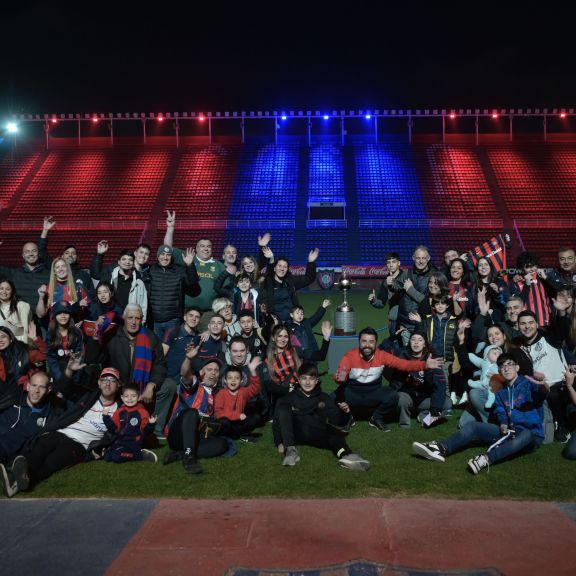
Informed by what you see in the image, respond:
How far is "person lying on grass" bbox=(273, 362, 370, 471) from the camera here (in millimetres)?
5890

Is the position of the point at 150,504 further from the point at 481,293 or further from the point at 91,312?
the point at 481,293

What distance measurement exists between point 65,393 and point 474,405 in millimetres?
4202

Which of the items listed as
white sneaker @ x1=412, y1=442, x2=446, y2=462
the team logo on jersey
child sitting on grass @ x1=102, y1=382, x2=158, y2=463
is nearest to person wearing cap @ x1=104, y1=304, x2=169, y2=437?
child sitting on grass @ x1=102, y1=382, x2=158, y2=463

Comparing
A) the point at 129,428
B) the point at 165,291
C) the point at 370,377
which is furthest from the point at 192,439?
the point at 165,291

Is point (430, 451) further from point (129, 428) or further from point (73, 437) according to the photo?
point (73, 437)

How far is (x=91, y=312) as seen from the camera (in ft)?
24.1

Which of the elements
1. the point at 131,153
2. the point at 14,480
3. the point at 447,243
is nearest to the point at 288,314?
the point at 14,480

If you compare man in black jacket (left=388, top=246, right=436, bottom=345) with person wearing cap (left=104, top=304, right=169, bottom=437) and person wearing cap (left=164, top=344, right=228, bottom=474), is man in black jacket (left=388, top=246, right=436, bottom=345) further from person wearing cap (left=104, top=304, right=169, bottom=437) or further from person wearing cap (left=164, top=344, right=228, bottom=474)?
person wearing cap (left=104, top=304, right=169, bottom=437)

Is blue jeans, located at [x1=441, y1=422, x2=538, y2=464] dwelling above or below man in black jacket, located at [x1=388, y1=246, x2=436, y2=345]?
below

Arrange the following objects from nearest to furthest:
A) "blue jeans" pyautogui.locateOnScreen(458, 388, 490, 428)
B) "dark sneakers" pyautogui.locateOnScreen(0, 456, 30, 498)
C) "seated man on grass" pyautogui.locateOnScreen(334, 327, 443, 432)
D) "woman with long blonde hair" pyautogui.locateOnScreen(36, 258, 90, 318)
→ "dark sneakers" pyautogui.locateOnScreen(0, 456, 30, 498)
"blue jeans" pyautogui.locateOnScreen(458, 388, 490, 428)
"seated man on grass" pyautogui.locateOnScreen(334, 327, 443, 432)
"woman with long blonde hair" pyautogui.locateOnScreen(36, 258, 90, 318)

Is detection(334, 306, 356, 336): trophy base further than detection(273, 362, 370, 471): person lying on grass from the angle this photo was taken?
Yes

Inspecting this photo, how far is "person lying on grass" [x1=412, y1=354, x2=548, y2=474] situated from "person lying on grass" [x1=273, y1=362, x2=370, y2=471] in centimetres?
87

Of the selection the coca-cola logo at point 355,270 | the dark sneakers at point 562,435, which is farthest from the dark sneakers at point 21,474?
the coca-cola logo at point 355,270

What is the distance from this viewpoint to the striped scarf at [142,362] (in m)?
6.36
